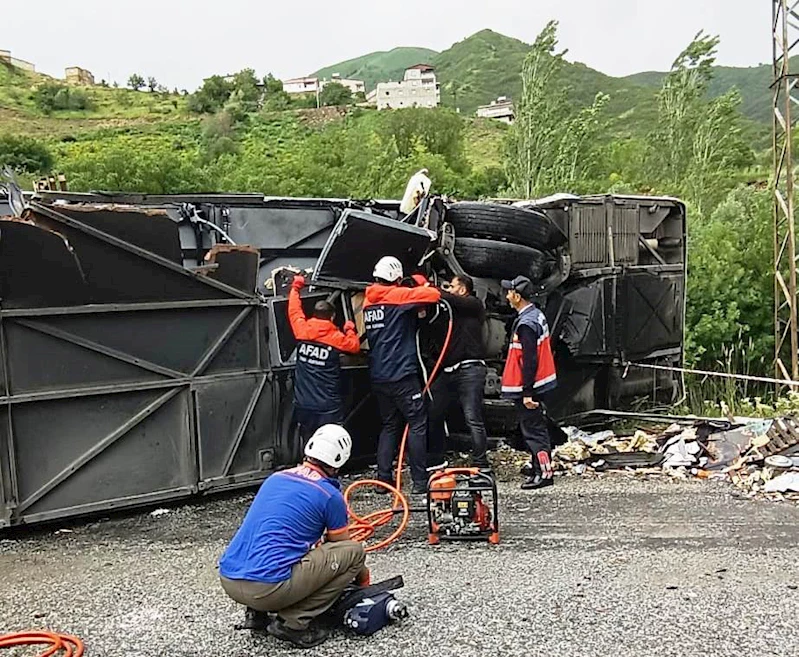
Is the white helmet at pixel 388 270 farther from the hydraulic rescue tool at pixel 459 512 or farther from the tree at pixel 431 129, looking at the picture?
the tree at pixel 431 129

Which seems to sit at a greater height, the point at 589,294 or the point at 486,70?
the point at 486,70

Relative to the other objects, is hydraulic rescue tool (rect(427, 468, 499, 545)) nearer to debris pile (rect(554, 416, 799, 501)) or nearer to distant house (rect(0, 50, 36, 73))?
debris pile (rect(554, 416, 799, 501))

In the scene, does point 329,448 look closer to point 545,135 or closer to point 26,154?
point 545,135

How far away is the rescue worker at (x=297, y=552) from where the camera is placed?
12.7 feet

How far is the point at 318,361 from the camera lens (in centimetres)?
661

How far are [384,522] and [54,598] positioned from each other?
215 cm

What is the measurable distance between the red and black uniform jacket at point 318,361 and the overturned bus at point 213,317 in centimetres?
28

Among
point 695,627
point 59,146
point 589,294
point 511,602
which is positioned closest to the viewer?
point 695,627

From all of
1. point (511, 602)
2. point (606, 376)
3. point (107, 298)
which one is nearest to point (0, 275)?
point (107, 298)

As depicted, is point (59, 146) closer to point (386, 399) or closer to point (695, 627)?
point (386, 399)

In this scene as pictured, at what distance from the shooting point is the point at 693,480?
22.8 feet

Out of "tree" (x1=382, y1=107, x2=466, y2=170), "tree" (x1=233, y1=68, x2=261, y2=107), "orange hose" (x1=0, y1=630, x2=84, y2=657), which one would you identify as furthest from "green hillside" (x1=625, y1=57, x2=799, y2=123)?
"orange hose" (x1=0, y1=630, x2=84, y2=657)

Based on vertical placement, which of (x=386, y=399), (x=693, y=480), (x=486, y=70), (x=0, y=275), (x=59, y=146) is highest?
(x=486, y=70)

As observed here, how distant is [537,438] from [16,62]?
318 ft
